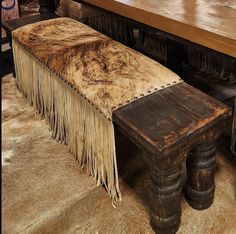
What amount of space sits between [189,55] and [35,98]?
1129mm

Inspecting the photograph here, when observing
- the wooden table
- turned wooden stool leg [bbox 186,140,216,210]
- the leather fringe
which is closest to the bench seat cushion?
the leather fringe

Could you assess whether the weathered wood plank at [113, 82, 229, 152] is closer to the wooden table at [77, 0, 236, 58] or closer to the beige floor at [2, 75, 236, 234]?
the wooden table at [77, 0, 236, 58]

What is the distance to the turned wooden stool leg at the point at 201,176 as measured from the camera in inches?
49.4

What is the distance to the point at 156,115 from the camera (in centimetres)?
118

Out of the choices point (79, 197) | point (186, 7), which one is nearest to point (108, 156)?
point (79, 197)

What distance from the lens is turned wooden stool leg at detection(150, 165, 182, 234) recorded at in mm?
1142

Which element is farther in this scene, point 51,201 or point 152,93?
point 51,201

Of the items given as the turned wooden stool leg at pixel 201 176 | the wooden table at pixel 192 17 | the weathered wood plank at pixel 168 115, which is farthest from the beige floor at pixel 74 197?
the wooden table at pixel 192 17

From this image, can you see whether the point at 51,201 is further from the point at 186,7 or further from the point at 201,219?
the point at 186,7

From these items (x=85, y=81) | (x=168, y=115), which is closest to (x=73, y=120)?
(x=85, y=81)

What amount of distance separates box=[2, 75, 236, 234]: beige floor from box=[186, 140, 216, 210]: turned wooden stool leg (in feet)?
0.16

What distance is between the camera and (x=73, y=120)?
62.4 inches

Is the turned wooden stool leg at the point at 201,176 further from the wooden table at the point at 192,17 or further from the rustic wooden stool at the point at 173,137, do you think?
the wooden table at the point at 192,17

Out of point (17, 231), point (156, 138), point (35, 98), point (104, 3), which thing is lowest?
point (17, 231)
